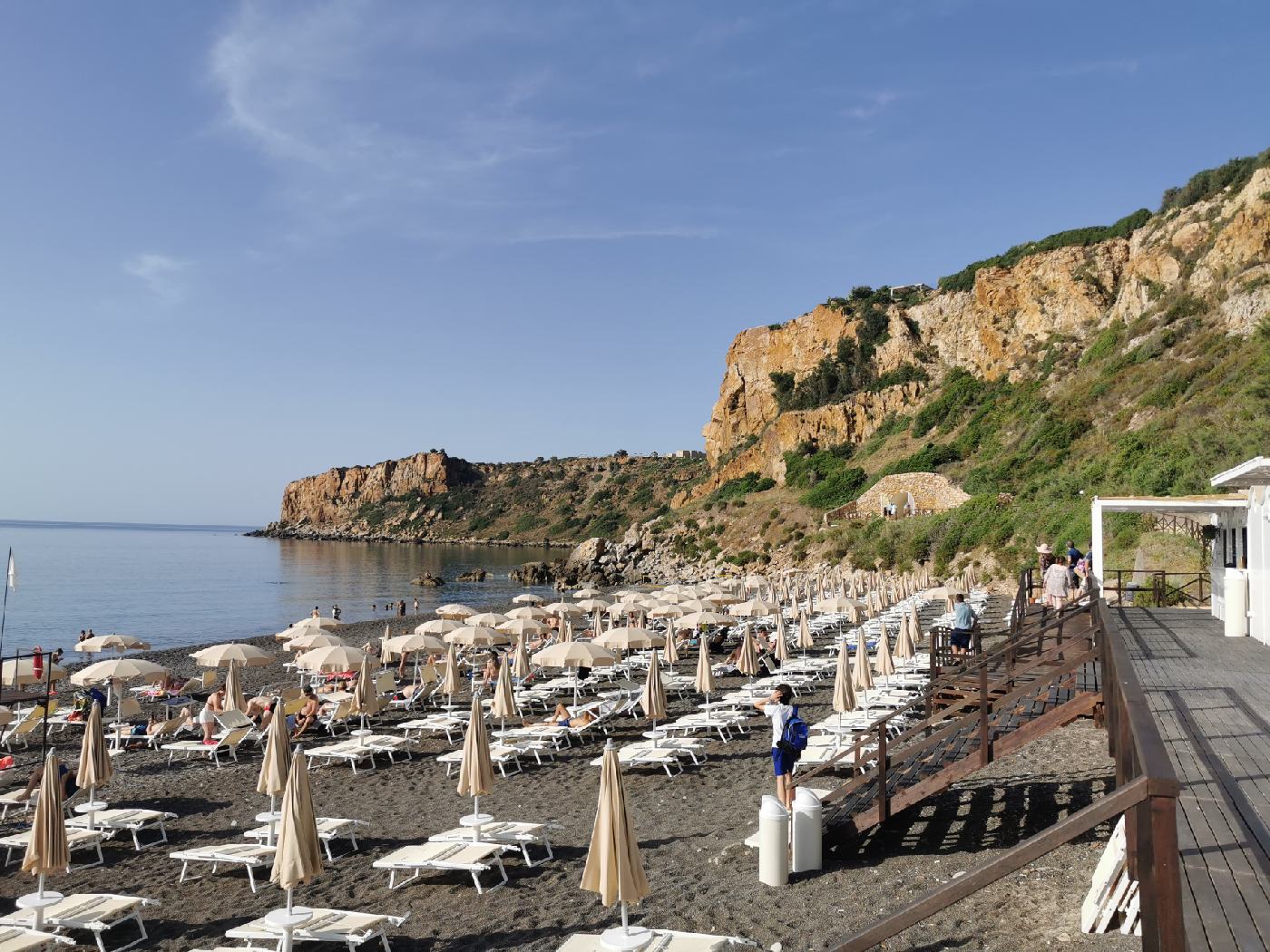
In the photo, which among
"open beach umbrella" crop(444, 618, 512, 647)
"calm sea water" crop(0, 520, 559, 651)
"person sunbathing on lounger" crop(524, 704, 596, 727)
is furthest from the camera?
"calm sea water" crop(0, 520, 559, 651)

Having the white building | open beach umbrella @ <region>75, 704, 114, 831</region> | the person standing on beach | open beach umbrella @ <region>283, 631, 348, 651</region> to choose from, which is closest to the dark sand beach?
the person standing on beach

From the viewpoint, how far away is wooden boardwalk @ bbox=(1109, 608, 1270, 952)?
3758 millimetres

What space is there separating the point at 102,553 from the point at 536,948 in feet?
433

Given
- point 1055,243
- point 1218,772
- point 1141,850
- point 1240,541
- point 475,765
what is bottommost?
point 475,765

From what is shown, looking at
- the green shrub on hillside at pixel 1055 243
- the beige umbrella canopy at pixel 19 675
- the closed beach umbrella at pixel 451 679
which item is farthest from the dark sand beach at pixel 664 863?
the green shrub on hillside at pixel 1055 243

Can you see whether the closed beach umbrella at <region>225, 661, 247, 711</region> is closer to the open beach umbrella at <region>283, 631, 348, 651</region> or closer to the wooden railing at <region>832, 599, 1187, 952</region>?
the open beach umbrella at <region>283, 631, 348, 651</region>

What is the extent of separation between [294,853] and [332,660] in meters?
11.4

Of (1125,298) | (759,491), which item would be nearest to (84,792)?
(1125,298)

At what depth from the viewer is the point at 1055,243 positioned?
66625mm

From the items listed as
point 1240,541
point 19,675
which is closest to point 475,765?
point 1240,541

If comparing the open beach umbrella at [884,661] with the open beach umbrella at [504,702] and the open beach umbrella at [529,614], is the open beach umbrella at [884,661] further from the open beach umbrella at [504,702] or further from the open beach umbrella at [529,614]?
the open beach umbrella at [529,614]

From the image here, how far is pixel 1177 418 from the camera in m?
34.8

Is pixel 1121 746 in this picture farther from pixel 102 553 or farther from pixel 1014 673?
pixel 102 553

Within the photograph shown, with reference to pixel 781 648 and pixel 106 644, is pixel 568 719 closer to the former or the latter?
pixel 781 648
